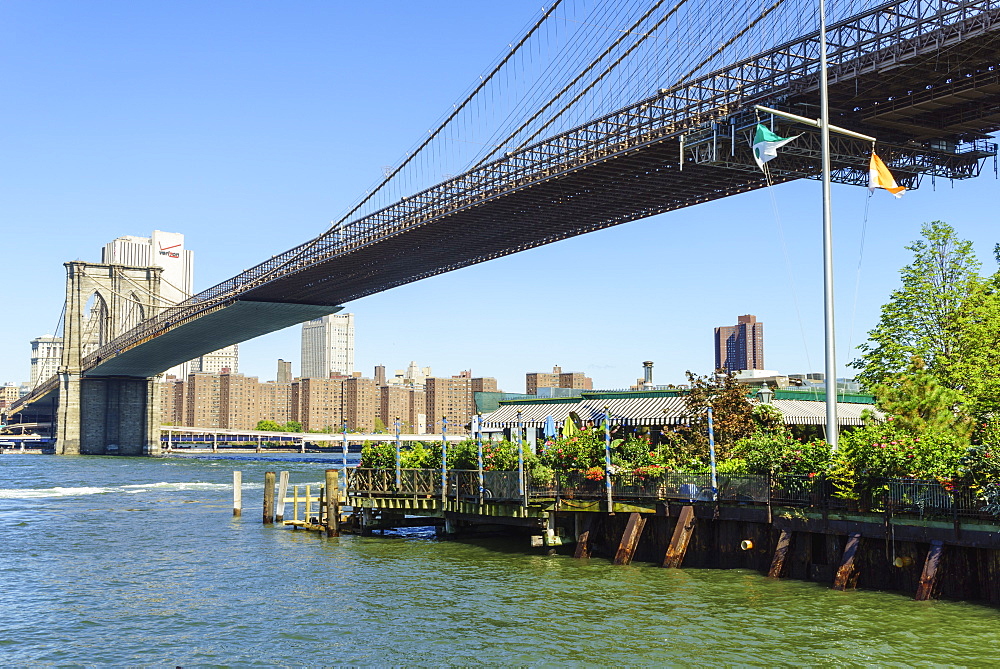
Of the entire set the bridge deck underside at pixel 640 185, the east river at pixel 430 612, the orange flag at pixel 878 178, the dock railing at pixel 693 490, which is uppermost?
the bridge deck underside at pixel 640 185

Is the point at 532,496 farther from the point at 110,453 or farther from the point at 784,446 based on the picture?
the point at 110,453

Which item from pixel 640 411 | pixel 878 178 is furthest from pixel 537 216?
pixel 878 178

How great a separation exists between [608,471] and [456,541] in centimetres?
778

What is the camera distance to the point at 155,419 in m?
132

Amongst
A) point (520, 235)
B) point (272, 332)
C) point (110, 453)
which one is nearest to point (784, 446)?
point (520, 235)

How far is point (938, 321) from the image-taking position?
1253 inches

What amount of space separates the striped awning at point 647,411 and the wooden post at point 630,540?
5665 mm

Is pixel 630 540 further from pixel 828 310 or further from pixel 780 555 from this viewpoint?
pixel 828 310

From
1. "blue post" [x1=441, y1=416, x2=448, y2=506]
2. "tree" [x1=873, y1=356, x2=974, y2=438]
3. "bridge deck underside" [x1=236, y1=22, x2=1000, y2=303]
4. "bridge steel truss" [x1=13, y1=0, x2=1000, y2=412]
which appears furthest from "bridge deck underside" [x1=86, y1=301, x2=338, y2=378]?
"tree" [x1=873, y1=356, x2=974, y2=438]

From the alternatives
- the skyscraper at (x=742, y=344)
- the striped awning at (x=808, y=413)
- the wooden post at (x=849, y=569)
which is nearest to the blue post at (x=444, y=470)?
the striped awning at (x=808, y=413)

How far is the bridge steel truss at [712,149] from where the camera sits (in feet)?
113

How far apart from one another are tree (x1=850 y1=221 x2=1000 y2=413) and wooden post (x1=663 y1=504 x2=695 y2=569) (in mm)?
10193

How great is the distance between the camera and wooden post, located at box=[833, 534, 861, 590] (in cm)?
2036

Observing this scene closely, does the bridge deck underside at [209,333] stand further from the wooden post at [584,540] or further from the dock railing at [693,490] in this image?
the wooden post at [584,540]
